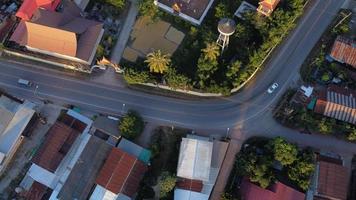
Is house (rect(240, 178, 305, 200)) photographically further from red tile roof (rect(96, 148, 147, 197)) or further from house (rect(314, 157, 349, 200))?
red tile roof (rect(96, 148, 147, 197))

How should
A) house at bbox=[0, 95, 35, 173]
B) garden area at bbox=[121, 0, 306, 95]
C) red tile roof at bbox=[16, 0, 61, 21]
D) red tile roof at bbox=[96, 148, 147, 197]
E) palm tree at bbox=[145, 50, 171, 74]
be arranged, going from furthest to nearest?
red tile roof at bbox=[16, 0, 61, 21]
garden area at bbox=[121, 0, 306, 95]
palm tree at bbox=[145, 50, 171, 74]
house at bbox=[0, 95, 35, 173]
red tile roof at bbox=[96, 148, 147, 197]

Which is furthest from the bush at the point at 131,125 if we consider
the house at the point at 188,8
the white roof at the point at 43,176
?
the house at the point at 188,8

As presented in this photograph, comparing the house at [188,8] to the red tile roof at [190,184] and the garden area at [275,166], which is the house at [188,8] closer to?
the garden area at [275,166]

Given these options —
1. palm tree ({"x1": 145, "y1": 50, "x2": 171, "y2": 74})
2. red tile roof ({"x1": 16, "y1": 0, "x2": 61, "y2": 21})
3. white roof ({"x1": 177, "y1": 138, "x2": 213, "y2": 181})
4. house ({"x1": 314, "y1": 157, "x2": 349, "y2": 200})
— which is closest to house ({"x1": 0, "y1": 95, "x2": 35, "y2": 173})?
red tile roof ({"x1": 16, "y1": 0, "x2": 61, "y2": 21})

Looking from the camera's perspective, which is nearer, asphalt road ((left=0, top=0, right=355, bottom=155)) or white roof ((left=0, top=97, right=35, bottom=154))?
white roof ((left=0, top=97, right=35, bottom=154))

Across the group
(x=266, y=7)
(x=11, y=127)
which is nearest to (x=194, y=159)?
(x=266, y=7)

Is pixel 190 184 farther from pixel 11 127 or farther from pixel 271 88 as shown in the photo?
pixel 11 127
